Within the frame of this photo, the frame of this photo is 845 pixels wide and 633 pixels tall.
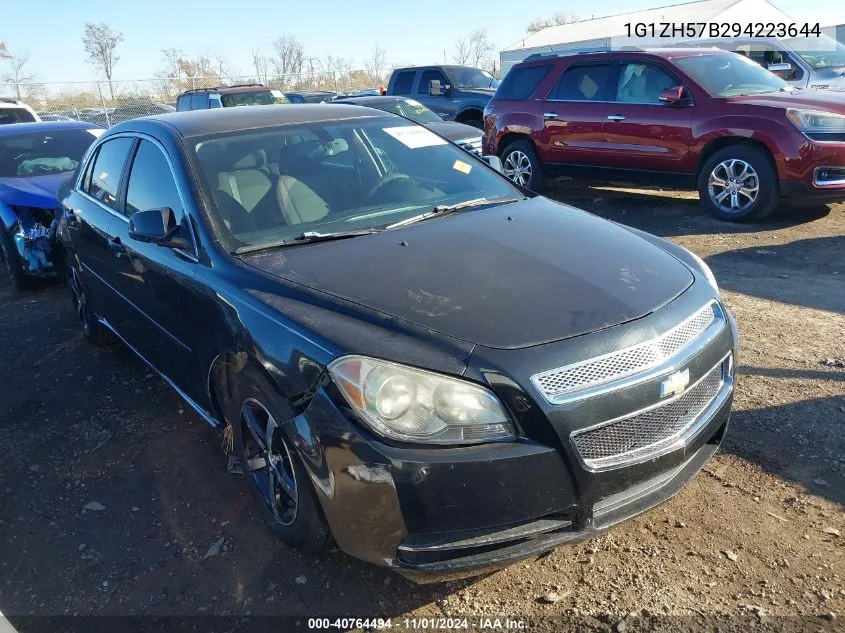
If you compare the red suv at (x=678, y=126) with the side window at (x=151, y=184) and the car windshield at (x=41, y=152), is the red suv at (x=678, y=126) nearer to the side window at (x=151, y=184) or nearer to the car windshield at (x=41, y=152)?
the car windshield at (x=41, y=152)

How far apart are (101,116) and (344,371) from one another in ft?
90.4

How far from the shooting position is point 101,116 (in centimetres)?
2573

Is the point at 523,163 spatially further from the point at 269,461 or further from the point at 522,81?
the point at 269,461

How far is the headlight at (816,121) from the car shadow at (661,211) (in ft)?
3.22

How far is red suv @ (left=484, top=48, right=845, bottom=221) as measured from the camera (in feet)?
22.2

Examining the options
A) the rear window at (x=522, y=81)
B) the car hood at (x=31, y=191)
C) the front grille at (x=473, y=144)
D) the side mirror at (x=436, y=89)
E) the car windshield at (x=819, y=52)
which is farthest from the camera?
the side mirror at (x=436, y=89)

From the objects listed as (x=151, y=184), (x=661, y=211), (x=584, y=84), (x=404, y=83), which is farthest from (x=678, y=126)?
(x=404, y=83)

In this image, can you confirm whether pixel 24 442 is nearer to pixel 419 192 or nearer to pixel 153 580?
pixel 153 580

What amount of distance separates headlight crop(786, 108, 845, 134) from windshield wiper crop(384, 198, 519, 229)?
4.69 meters

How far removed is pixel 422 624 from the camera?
7.78 ft

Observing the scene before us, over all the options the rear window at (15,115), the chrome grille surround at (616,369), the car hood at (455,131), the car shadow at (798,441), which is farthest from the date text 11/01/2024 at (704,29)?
the chrome grille surround at (616,369)

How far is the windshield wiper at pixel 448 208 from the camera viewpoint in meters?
3.23

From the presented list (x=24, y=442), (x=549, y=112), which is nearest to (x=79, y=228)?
(x=24, y=442)

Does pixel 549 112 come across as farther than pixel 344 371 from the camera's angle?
Yes
